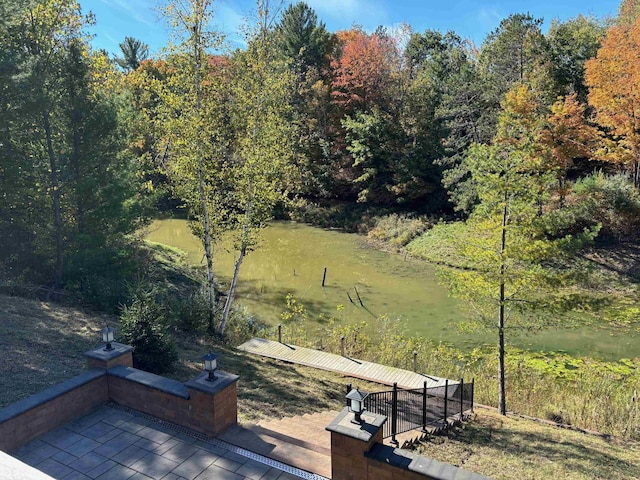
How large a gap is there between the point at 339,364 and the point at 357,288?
27.4 feet

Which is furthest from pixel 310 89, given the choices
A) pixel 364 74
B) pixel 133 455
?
pixel 133 455

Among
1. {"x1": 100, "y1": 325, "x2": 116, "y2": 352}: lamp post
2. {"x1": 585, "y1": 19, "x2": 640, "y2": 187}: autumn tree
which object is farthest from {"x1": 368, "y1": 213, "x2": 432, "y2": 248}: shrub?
{"x1": 100, "y1": 325, "x2": 116, "y2": 352}: lamp post

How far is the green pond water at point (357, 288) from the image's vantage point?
13828 millimetres

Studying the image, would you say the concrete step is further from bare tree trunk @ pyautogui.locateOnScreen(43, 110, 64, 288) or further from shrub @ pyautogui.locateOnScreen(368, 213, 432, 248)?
shrub @ pyautogui.locateOnScreen(368, 213, 432, 248)

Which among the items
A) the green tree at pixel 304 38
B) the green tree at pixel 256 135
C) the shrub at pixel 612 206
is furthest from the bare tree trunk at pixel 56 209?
the green tree at pixel 304 38

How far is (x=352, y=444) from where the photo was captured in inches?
171

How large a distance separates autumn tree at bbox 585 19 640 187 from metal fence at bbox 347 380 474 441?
1661 centimetres

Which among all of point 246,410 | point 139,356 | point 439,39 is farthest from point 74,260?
point 439,39

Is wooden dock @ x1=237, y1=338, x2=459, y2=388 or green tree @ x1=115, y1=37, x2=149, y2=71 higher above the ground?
green tree @ x1=115, y1=37, x2=149, y2=71

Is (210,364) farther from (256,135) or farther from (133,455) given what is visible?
(256,135)

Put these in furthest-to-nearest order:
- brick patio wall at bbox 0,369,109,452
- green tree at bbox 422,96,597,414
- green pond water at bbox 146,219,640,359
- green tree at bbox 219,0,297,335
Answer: green pond water at bbox 146,219,640,359 → green tree at bbox 219,0,297,335 → green tree at bbox 422,96,597,414 → brick patio wall at bbox 0,369,109,452

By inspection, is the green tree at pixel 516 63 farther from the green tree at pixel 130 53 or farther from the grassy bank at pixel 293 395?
the green tree at pixel 130 53

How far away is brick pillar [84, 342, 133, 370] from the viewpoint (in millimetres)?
6297

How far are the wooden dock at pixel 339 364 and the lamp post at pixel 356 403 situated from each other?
18.9 ft
